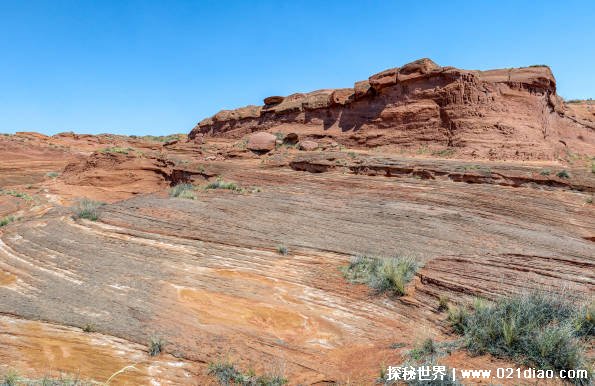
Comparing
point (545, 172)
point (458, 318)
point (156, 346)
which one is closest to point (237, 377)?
point (156, 346)

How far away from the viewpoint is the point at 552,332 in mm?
3596

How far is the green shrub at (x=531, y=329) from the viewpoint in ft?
11.5

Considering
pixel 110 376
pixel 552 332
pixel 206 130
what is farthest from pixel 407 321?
pixel 206 130

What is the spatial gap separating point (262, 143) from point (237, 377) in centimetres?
1993

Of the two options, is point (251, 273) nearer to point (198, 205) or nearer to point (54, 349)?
point (54, 349)

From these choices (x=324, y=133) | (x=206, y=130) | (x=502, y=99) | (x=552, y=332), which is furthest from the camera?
(x=206, y=130)

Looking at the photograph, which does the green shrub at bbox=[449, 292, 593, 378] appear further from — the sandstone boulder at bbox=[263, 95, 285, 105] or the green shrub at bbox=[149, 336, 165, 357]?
the sandstone boulder at bbox=[263, 95, 285, 105]

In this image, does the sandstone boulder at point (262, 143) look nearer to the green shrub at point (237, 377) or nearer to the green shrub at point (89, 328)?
the green shrub at point (89, 328)

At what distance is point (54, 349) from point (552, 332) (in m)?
4.96

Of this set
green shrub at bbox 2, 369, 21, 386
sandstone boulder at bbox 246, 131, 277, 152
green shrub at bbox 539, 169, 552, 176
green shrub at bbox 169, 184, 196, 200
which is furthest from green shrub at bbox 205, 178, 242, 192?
green shrub at bbox 2, 369, 21, 386

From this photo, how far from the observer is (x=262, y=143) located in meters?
23.2

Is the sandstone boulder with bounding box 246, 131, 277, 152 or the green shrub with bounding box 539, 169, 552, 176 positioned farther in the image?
the sandstone boulder with bounding box 246, 131, 277, 152

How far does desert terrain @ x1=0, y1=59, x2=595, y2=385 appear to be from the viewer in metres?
4.31

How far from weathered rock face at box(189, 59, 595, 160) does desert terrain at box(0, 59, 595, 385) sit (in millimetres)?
102
